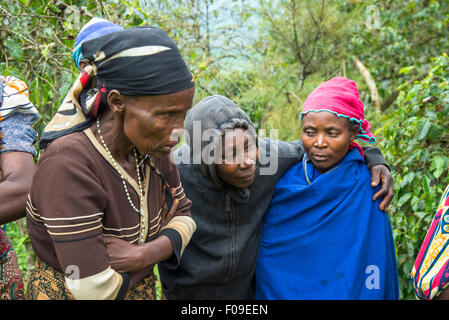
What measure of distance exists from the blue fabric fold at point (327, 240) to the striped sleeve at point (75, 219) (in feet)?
3.72

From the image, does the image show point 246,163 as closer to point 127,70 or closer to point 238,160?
point 238,160

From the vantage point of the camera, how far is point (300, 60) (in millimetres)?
4922

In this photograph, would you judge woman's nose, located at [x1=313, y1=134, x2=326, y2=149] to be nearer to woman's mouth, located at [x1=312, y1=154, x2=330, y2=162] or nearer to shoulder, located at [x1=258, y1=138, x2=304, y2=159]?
woman's mouth, located at [x1=312, y1=154, x2=330, y2=162]

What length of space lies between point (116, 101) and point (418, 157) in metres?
2.27

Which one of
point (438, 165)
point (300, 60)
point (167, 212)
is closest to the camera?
point (167, 212)

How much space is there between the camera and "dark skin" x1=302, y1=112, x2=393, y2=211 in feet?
6.88

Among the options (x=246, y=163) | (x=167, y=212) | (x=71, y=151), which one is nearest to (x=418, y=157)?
(x=246, y=163)

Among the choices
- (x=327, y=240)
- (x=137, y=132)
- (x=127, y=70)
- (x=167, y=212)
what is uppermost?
(x=127, y=70)

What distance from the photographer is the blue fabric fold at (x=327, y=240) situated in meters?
2.06

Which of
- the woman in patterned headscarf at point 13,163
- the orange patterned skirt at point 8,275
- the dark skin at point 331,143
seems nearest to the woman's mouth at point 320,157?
the dark skin at point 331,143

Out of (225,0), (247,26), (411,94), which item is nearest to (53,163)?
(411,94)

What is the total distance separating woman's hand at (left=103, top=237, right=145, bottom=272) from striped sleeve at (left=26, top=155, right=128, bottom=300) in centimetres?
6
